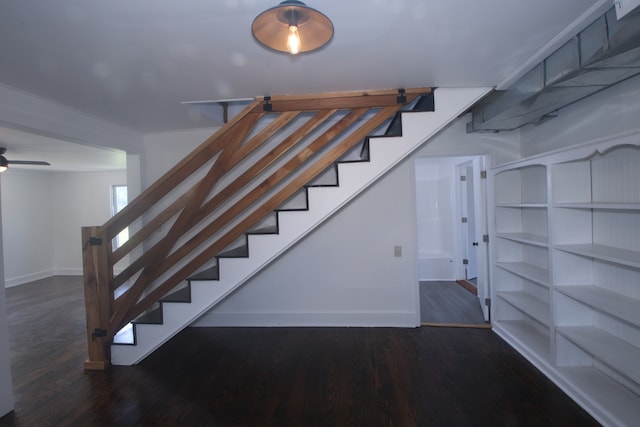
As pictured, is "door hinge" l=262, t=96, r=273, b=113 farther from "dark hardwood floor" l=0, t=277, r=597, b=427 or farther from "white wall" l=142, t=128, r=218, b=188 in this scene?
"dark hardwood floor" l=0, t=277, r=597, b=427

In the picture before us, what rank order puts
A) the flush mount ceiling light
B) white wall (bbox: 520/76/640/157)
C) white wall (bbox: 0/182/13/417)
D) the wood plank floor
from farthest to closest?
the wood plank floor → white wall (bbox: 0/182/13/417) → white wall (bbox: 520/76/640/157) → the flush mount ceiling light

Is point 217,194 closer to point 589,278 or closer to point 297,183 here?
point 297,183

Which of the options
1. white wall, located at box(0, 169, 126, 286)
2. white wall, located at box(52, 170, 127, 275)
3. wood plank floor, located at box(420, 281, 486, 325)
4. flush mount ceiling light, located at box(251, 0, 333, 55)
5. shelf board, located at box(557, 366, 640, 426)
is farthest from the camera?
white wall, located at box(52, 170, 127, 275)

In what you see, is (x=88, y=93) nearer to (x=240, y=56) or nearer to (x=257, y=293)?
(x=240, y=56)

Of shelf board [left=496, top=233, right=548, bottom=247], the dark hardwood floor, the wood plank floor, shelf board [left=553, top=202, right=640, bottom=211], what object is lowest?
the dark hardwood floor

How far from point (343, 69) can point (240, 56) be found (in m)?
0.74

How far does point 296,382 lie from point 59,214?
24.5 feet

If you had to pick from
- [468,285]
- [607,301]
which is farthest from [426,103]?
[468,285]

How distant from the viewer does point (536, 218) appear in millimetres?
2992

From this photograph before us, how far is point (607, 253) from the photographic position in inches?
78.1

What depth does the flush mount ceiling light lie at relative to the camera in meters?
1.22

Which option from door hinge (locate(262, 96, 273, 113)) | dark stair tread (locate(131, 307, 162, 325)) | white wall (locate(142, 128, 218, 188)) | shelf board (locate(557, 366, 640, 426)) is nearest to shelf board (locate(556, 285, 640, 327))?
shelf board (locate(557, 366, 640, 426))

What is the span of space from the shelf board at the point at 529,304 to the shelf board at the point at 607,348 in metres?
0.22

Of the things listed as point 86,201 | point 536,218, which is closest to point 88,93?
point 536,218
